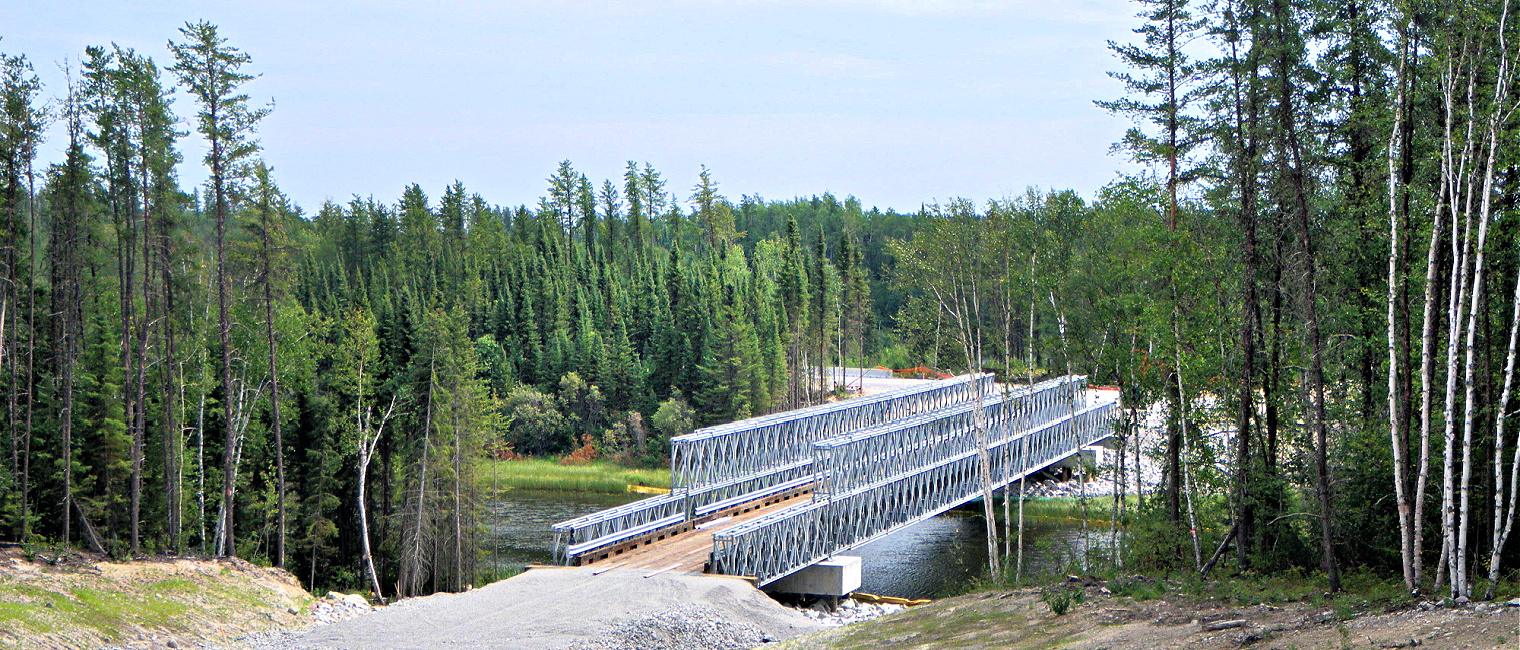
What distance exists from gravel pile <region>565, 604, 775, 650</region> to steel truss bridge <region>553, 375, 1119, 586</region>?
3.75m

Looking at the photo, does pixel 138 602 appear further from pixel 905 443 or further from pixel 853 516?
pixel 905 443

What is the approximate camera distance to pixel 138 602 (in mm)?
20062

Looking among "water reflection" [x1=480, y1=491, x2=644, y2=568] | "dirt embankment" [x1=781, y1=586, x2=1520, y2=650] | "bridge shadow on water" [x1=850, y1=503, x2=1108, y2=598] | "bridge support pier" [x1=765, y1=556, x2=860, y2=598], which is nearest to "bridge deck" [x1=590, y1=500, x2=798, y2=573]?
"bridge support pier" [x1=765, y1=556, x2=860, y2=598]

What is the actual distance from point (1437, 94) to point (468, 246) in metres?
76.1

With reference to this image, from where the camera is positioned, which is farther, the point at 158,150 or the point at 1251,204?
the point at 158,150

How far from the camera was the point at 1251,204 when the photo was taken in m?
16.5

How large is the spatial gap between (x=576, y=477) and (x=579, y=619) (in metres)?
36.5

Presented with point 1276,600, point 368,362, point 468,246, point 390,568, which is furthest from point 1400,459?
point 468,246

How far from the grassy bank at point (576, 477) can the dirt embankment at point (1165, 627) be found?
121 feet

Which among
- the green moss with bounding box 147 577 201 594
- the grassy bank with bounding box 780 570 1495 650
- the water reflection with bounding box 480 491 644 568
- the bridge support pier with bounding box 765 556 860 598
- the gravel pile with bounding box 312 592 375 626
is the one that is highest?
the grassy bank with bounding box 780 570 1495 650

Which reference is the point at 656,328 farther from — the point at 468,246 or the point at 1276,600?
the point at 1276,600

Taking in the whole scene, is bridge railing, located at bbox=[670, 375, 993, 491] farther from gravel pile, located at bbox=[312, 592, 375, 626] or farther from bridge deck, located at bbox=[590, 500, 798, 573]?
gravel pile, located at bbox=[312, 592, 375, 626]

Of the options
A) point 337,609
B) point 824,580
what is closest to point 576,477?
point 824,580

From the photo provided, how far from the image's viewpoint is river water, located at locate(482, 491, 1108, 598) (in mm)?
31672
